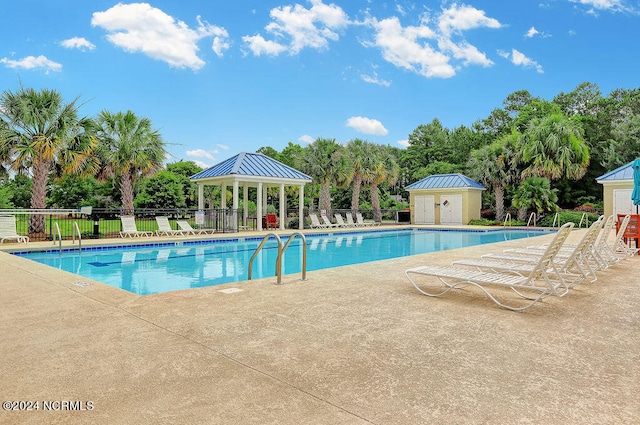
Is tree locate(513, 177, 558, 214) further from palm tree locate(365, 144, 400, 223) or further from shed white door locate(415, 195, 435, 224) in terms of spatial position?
palm tree locate(365, 144, 400, 223)

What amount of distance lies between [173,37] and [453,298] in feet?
84.7

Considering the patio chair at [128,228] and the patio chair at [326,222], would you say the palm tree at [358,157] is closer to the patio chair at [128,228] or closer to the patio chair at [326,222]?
the patio chair at [326,222]

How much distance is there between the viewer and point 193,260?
11531mm

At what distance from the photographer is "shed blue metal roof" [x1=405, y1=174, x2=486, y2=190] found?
27086 mm

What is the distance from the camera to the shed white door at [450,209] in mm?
27297

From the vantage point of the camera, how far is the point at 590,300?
16.9 ft

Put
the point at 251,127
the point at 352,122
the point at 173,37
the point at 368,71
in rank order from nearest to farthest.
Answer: the point at 173,37 → the point at 368,71 → the point at 251,127 → the point at 352,122

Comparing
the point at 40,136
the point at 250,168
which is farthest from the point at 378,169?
the point at 40,136

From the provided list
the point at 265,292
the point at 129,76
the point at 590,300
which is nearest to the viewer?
the point at 590,300

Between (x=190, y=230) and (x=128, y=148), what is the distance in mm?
4857

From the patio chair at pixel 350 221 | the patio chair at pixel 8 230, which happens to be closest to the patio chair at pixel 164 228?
the patio chair at pixel 8 230

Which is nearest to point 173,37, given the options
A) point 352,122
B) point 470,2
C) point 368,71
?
point 368,71

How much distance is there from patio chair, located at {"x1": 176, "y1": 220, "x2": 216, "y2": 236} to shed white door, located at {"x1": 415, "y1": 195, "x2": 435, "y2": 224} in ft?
50.9

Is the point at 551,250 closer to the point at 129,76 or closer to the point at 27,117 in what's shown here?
the point at 27,117
